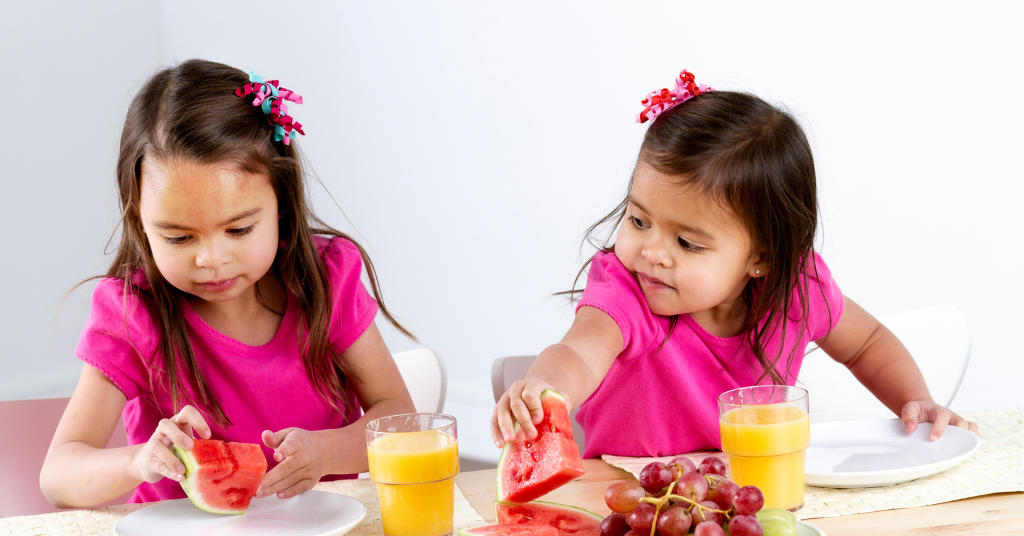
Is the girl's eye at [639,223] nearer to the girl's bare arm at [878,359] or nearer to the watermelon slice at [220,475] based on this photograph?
the girl's bare arm at [878,359]

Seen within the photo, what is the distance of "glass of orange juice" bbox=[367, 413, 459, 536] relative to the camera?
1.04m

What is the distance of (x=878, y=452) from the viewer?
1365 millimetres

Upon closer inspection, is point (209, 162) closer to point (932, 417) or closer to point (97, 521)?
point (97, 521)

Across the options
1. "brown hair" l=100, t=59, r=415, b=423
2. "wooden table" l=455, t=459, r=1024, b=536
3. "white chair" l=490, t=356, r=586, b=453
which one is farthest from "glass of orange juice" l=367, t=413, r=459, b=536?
"white chair" l=490, t=356, r=586, b=453

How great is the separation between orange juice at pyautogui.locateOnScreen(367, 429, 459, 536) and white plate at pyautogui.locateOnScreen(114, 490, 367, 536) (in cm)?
6

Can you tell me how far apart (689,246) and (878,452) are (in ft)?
1.38

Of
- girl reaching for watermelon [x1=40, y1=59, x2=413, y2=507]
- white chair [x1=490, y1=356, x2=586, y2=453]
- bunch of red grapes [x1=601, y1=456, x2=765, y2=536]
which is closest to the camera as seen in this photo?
bunch of red grapes [x1=601, y1=456, x2=765, y2=536]

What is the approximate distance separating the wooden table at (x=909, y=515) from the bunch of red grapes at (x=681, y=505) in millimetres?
236

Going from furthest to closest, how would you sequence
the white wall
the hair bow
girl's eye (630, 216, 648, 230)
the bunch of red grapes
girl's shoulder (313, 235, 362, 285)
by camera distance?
the white wall < girl's shoulder (313, 235, 362, 285) < the hair bow < girl's eye (630, 216, 648, 230) < the bunch of red grapes

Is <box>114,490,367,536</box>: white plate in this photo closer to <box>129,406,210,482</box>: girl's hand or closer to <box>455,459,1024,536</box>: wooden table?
<box>129,406,210,482</box>: girl's hand

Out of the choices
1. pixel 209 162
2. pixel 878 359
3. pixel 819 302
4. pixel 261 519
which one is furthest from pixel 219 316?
pixel 878 359

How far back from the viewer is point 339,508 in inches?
45.0

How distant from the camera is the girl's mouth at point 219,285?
141 cm

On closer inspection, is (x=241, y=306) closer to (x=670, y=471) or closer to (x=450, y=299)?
(x=670, y=471)
